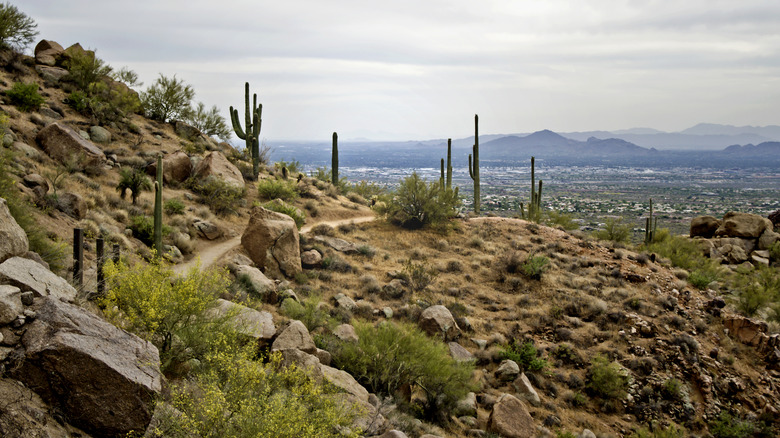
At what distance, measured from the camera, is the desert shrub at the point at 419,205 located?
27234 mm

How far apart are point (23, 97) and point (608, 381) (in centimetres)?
2734

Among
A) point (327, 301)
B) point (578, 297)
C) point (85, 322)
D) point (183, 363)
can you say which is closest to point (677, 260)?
point (578, 297)

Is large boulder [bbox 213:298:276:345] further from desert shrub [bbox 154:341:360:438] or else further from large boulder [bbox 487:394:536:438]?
large boulder [bbox 487:394:536:438]

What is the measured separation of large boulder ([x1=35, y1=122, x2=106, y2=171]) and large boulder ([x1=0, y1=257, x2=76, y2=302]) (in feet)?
50.1

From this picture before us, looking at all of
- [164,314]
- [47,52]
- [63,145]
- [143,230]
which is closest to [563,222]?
[143,230]

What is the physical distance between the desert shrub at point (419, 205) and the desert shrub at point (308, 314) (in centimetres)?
1388

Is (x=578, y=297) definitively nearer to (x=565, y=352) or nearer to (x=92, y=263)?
(x=565, y=352)

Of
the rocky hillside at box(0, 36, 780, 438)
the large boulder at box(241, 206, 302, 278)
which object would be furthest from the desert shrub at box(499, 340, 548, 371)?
the large boulder at box(241, 206, 302, 278)

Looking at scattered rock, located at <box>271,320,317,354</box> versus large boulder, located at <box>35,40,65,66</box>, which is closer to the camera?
scattered rock, located at <box>271,320,317,354</box>

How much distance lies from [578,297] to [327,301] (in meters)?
9.81

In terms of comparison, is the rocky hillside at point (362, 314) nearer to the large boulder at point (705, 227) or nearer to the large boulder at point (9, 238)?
Result: the large boulder at point (9, 238)

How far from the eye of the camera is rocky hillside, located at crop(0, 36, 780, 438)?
608 centimetres

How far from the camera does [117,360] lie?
6.12 metres

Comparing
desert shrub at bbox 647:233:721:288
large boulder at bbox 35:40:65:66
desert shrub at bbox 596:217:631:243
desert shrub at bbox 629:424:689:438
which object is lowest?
desert shrub at bbox 629:424:689:438
